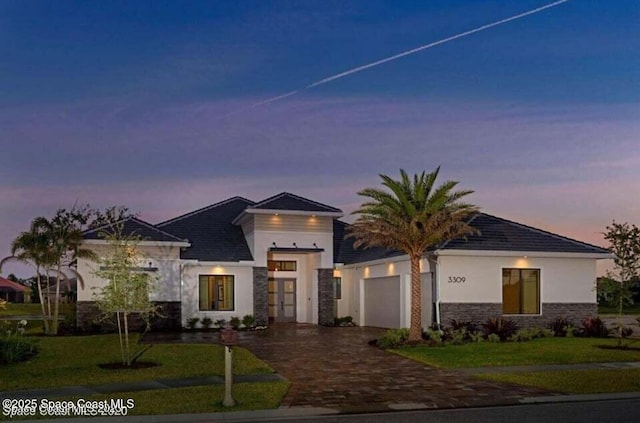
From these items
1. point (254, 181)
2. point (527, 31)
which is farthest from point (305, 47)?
point (254, 181)

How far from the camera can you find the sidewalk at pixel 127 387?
1343 cm

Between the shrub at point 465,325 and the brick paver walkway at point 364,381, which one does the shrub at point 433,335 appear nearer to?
the shrub at point 465,325

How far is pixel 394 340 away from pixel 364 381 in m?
A: 7.47

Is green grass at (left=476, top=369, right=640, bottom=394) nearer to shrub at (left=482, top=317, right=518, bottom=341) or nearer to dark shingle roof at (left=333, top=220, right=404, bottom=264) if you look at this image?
shrub at (left=482, top=317, right=518, bottom=341)

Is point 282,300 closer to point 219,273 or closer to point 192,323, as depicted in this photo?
point 219,273

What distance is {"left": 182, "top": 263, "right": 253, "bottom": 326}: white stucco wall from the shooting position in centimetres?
3183

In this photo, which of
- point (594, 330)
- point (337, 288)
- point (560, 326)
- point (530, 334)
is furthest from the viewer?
point (337, 288)

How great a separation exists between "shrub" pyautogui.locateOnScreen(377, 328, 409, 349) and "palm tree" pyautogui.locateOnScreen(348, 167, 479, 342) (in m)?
0.33

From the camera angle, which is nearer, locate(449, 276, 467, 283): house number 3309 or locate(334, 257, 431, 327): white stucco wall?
locate(449, 276, 467, 283): house number 3309

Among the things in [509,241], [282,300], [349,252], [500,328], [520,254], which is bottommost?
[500,328]

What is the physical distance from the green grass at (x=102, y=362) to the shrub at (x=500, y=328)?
8.84 metres

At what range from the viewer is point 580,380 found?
51.1ft

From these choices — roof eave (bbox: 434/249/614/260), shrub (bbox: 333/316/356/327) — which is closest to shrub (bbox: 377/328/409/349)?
roof eave (bbox: 434/249/614/260)

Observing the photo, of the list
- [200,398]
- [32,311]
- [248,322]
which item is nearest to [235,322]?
[248,322]
